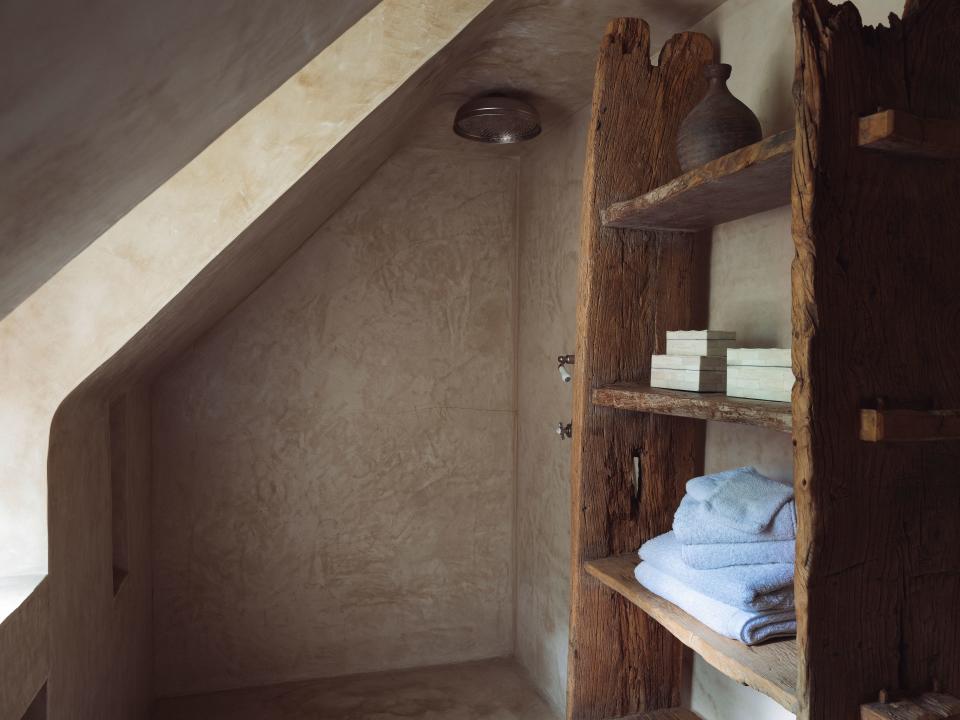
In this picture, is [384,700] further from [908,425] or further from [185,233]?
[908,425]

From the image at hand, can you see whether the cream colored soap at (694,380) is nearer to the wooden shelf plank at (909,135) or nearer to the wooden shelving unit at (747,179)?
→ the wooden shelving unit at (747,179)

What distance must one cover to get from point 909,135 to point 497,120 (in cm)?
150

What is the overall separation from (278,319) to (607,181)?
1624 millimetres

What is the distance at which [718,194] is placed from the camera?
1.26 metres

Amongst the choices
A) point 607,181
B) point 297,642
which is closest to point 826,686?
point 607,181

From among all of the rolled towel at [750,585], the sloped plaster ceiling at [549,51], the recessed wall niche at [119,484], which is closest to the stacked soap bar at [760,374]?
the rolled towel at [750,585]

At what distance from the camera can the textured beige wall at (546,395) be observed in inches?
95.7

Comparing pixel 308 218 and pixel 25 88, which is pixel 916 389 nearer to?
pixel 25 88

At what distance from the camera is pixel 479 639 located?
290cm

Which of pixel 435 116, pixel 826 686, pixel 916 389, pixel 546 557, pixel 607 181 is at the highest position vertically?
pixel 435 116

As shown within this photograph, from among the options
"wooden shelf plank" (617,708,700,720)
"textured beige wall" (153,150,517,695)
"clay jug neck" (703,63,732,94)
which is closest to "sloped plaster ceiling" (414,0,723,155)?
"clay jug neck" (703,63,732,94)

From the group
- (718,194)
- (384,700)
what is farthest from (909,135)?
(384,700)

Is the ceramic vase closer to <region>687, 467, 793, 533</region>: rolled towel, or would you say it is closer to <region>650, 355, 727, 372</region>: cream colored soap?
<region>650, 355, 727, 372</region>: cream colored soap

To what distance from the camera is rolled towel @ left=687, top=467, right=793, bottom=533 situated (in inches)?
45.8
